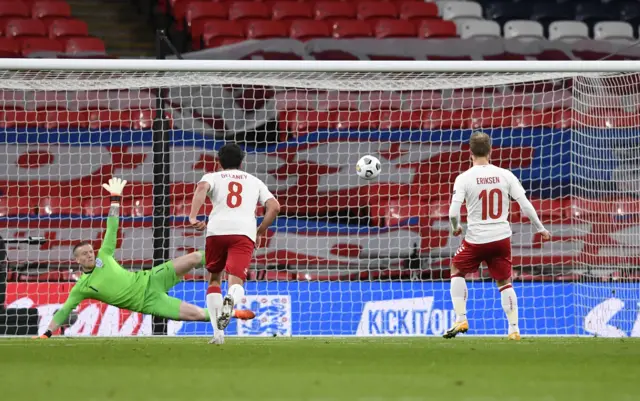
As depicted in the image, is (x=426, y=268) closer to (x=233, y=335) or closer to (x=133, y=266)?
(x=233, y=335)

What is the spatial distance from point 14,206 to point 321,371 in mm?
6920

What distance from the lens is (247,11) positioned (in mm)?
15703

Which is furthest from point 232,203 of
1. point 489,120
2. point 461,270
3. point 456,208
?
point 489,120

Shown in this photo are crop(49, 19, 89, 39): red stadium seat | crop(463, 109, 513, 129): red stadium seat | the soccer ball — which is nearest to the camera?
the soccer ball

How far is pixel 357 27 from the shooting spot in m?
15.6

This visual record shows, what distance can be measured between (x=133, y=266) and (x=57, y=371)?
5.89m

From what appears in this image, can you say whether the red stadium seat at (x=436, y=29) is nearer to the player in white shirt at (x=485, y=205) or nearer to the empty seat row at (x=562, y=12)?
the empty seat row at (x=562, y=12)

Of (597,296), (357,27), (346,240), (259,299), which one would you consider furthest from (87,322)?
(357,27)

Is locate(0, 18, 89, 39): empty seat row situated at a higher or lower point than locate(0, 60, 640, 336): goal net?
higher

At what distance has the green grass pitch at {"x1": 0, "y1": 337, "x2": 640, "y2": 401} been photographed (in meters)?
4.74

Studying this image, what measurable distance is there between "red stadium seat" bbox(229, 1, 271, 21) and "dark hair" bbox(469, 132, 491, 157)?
24.8 feet

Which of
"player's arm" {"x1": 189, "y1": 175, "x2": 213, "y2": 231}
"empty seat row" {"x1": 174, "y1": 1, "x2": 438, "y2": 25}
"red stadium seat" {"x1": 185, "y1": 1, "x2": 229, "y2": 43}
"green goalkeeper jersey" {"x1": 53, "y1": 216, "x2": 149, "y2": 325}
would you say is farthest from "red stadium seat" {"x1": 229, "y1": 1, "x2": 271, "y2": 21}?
"player's arm" {"x1": 189, "y1": 175, "x2": 213, "y2": 231}

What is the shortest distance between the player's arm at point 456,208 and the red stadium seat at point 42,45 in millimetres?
7146

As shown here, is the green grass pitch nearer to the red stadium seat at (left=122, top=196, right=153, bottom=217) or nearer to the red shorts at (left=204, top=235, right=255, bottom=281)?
the red shorts at (left=204, top=235, right=255, bottom=281)
